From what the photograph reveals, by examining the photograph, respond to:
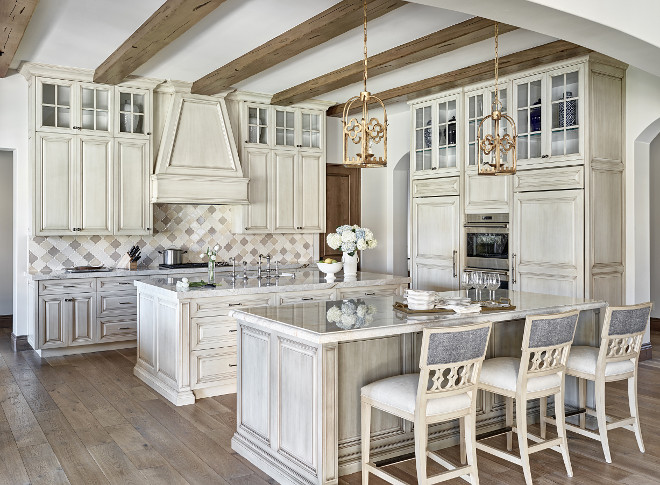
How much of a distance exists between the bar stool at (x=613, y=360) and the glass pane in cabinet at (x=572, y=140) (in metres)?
2.33

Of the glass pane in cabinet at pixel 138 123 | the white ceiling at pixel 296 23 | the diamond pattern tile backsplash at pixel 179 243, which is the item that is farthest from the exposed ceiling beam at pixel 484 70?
the glass pane in cabinet at pixel 138 123

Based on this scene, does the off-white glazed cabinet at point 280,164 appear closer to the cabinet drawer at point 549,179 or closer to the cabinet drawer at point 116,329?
the cabinet drawer at point 116,329

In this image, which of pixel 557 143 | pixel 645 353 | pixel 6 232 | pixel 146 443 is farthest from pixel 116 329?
pixel 645 353

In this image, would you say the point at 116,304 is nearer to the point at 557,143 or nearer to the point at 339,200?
the point at 339,200

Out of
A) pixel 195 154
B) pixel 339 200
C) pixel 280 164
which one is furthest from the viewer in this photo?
pixel 339 200

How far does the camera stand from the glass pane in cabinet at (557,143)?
19.1ft

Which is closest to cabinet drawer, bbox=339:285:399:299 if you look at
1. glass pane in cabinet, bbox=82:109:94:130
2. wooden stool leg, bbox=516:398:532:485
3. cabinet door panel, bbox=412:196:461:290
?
cabinet door panel, bbox=412:196:461:290

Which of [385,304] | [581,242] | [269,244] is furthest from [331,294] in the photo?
[269,244]

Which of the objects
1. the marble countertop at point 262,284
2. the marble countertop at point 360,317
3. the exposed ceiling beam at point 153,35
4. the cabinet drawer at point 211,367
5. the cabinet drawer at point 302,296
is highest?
the exposed ceiling beam at point 153,35

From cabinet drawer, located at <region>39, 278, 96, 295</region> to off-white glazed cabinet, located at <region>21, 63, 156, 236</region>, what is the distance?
1.82 feet

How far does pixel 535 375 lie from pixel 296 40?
3.34m

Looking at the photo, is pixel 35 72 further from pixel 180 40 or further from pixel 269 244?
pixel 269 244

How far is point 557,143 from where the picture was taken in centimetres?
586

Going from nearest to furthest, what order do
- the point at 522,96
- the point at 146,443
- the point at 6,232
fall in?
the point at 146,443
the point at 522,96
the point at 6,232
